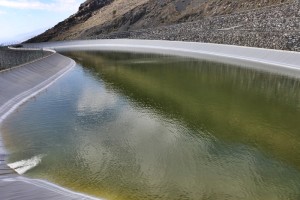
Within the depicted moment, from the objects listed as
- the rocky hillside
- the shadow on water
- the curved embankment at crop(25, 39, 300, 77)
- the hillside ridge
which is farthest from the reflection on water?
the rocky hillside

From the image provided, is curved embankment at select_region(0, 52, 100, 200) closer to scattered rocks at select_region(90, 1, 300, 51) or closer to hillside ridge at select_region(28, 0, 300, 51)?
scattered rocks at select_region(90, 1, 300, 51)

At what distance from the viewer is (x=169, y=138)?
687 inches

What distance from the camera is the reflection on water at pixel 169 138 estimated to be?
40.5ft

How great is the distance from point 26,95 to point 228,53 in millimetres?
27239

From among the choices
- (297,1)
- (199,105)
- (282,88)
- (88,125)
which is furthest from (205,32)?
(88,125)

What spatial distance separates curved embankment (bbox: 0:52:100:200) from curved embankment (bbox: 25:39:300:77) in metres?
18.4

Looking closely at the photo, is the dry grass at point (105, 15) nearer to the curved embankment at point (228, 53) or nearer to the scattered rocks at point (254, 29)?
the curved embankment at point (228, 53)

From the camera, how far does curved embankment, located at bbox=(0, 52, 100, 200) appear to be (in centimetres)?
1165

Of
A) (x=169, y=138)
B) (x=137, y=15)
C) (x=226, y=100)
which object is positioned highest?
(x=137, y=15)

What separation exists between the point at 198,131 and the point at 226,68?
21.6m

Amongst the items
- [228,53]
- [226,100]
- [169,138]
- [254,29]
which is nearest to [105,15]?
[254,29]

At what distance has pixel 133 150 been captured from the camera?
625 inches

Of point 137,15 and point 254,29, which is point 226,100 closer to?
point 254,29

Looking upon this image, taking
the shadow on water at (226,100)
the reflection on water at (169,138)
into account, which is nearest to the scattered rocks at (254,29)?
the shadow on water at (226,100)
